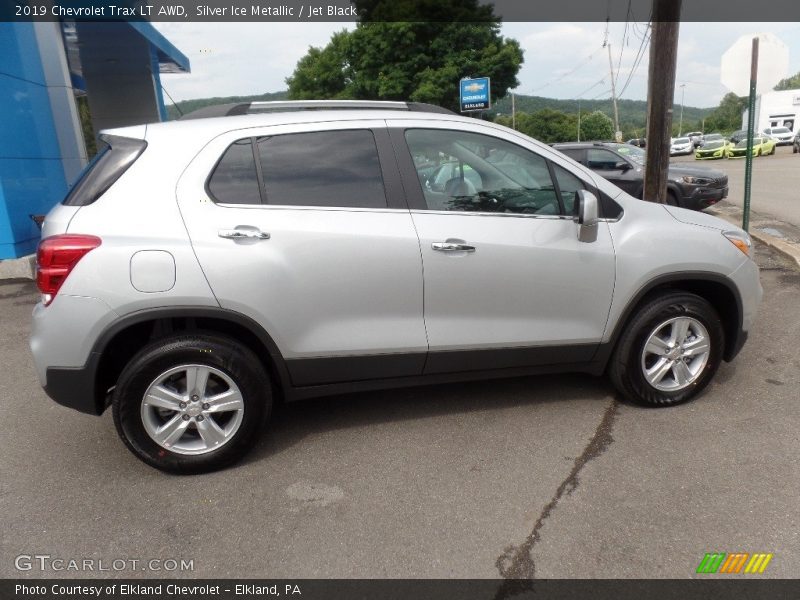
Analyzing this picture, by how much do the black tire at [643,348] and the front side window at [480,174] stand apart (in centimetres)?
84

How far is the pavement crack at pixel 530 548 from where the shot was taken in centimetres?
234

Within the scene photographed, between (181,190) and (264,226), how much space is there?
450 millimetres

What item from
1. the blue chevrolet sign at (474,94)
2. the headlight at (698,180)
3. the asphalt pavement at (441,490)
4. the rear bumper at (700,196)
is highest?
the blue chevrolet sign at (474,94)

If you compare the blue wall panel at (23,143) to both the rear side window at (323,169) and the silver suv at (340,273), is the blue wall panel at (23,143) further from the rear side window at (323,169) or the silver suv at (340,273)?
the rear side window at (323,169)

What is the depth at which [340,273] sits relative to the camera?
3117 mm

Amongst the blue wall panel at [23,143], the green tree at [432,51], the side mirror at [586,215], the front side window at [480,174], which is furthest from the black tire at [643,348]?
the green tree at [432,51]

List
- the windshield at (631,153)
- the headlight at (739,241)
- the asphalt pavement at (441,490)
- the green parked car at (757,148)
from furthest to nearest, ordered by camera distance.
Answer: the green parked car at (757,148), the windshield at (631,153), the headlight at (739,241), the asphalt pavement at (441,490)

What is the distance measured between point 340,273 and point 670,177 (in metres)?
9.90

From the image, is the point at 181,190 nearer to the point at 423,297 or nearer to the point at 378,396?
the point at 423,297

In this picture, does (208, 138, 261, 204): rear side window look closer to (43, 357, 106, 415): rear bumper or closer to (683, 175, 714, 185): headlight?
(43, 357, 106, 415): rear bumper

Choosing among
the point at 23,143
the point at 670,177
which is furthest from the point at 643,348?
the point at 670,177

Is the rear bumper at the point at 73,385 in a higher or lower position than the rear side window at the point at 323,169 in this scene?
lower
